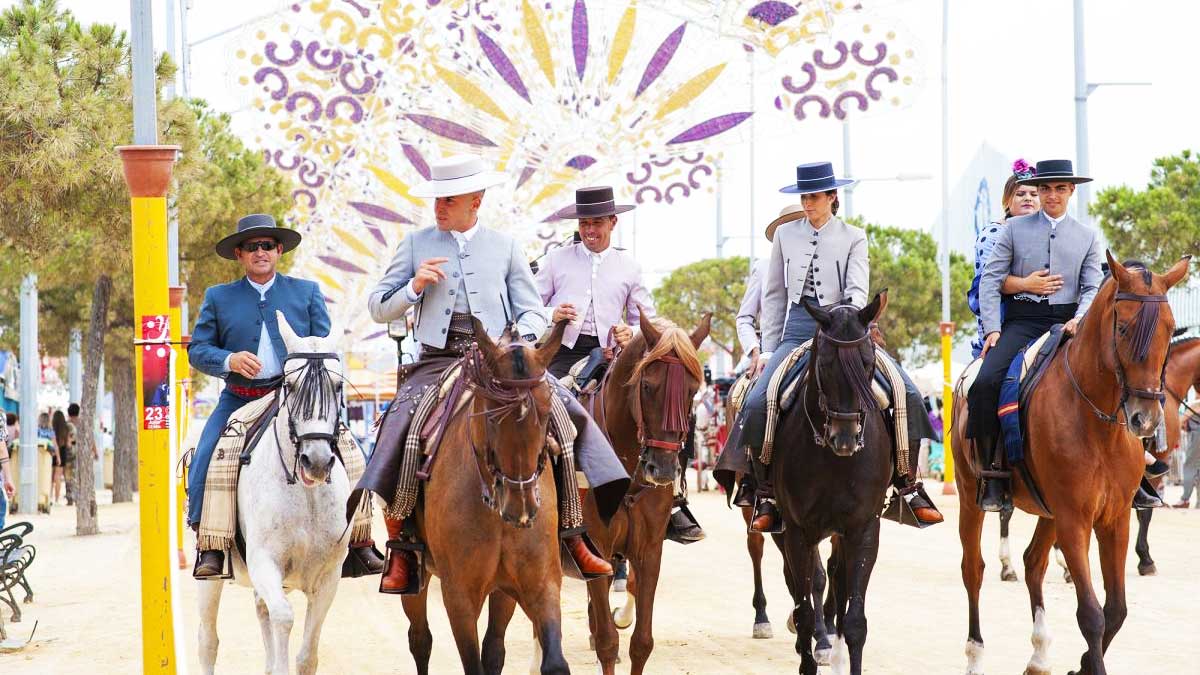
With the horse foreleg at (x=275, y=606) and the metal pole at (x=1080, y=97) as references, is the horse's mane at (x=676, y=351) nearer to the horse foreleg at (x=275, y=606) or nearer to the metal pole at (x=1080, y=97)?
the horse foreleg at (x=275, y=606)

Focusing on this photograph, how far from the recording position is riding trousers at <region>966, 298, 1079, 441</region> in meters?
9.98

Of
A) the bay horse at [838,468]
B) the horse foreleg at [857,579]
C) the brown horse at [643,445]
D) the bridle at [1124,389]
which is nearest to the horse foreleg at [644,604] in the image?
the brown horse at [643,445]

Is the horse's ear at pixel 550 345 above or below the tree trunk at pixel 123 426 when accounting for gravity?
above

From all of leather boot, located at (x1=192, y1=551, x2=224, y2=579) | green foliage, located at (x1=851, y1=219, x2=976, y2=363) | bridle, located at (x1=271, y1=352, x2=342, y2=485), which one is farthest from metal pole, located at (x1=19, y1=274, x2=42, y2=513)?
green foliage, located at (x1=851, y1=219, x2=976, y2=363)

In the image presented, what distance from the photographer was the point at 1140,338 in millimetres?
8500

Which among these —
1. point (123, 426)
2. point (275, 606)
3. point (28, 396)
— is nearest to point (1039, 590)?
point (275, 606)

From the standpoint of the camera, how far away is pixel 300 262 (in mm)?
44062

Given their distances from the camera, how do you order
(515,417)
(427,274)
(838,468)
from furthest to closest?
(838,468) → (427,274) → (515,417)

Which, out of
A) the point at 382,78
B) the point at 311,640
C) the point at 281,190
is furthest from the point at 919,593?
the point at 281,190

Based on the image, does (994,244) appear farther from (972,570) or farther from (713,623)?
(713,623)

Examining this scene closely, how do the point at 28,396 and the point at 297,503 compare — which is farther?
the point at 28,396

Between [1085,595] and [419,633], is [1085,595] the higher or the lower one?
the higher one

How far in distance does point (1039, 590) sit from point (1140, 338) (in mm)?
2396

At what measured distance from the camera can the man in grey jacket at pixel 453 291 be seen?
7867 millimetres
